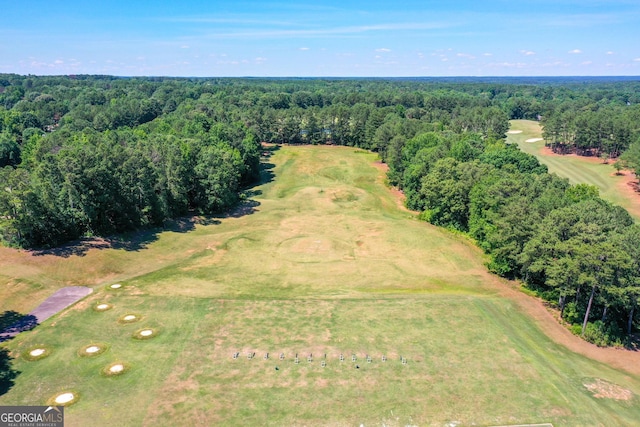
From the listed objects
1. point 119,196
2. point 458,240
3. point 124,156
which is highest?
point 124,156

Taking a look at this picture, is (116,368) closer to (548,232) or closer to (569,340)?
(569,340)

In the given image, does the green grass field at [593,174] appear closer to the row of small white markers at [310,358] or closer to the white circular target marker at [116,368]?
the row of small white markers at [310,358]

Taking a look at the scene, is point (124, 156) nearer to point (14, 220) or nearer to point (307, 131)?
point (14, 220)

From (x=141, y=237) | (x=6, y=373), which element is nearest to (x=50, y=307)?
(x=6, y=373)

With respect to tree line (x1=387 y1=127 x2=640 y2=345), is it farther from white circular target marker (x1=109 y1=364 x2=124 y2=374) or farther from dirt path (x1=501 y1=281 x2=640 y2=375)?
white circular target marker (x1=109 y1=364 x2=124 y2=374)

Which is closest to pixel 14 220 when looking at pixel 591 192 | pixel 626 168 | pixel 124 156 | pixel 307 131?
pixel 124 156

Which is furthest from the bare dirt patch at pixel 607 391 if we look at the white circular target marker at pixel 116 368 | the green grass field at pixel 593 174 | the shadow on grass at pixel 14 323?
the green grass field at pixel 593 174

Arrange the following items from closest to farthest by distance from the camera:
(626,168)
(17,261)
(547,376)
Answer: (547,376), (17,261), (626,168)
